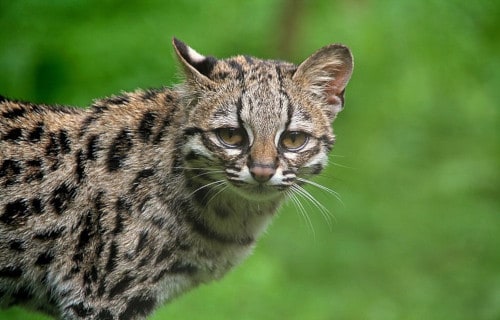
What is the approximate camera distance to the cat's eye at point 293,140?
8.10 meters

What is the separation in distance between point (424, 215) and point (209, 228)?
6909 mm

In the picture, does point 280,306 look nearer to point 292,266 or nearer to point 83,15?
point 292,266

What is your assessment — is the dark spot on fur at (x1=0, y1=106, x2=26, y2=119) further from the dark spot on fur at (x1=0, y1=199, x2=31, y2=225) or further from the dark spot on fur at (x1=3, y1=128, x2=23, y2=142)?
the dark spot on fur at (x1=0, y1=199, x2=31, y2=225)

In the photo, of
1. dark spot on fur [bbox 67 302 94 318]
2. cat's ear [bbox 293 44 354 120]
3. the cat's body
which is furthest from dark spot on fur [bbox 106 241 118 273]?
cat's ear [bbox 293 44 354 120]

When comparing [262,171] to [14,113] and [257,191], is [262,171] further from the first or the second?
[14,113]

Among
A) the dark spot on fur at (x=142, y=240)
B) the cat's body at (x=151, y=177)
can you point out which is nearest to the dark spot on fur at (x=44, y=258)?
the cat's body at (x=151, y=177)

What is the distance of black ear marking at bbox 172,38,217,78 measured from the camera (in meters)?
8.22

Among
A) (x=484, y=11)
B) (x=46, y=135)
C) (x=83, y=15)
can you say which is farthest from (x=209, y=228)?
(x=484, y=11)

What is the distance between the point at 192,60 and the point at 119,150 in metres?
0.81

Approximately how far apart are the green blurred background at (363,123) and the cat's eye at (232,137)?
187cm

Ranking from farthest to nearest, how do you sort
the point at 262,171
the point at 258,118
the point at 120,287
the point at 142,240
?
the point at 142,240
the point at 120,287
the point at 258,118
the point at 262,171

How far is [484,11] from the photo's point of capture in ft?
39.4

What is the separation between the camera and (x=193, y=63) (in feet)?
27.3

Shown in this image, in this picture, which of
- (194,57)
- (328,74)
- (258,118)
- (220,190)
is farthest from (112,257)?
(328,74)
